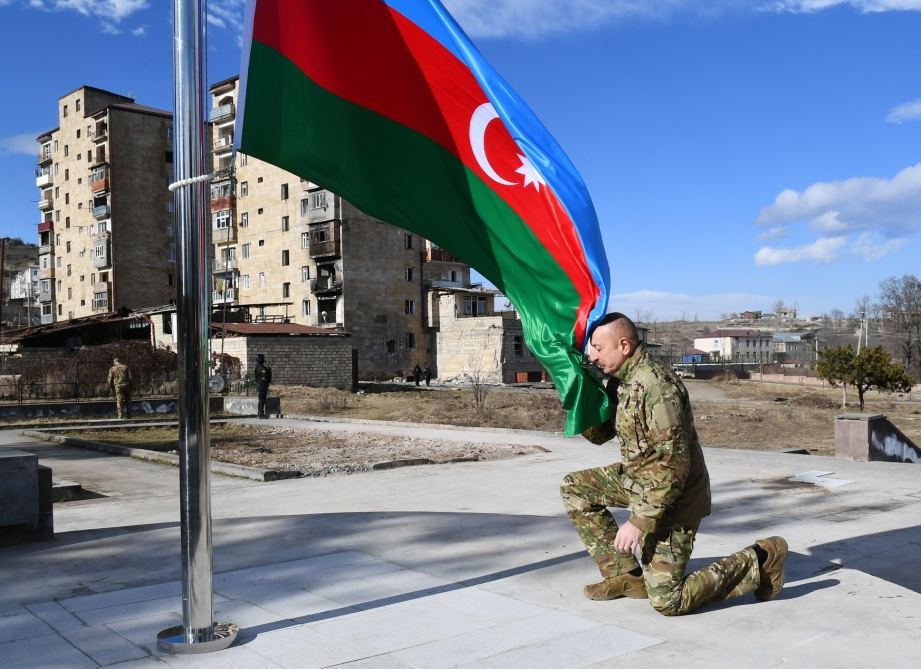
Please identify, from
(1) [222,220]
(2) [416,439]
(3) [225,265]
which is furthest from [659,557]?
(3) [225,265]

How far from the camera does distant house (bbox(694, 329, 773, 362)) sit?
138m

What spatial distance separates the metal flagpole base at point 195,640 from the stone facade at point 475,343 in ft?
186

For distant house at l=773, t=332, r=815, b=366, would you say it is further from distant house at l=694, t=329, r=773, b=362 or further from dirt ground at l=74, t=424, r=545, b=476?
dirt ground at l=74, t=424, r=545, b=476

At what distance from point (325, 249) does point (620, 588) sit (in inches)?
2378

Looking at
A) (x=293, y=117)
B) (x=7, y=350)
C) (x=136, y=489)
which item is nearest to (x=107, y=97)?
(x=7, y=350)

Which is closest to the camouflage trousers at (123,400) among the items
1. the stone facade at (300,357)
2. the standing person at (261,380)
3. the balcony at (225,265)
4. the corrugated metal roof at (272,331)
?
the standing person at (261,380)

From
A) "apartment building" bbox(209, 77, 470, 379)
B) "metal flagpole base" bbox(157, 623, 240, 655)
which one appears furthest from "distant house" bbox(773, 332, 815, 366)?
"metal flagpole base" bbox(157, 623, 240, 655)

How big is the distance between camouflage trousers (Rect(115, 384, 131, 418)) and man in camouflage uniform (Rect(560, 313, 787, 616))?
21.5 m

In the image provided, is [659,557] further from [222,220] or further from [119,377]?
[222,220]

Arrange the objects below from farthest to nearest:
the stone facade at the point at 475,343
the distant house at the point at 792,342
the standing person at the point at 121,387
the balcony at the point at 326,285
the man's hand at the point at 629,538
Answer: the distant house at the point at 792,342
the stone facade at the point at 475,343
the balcony at the point at 326,285
the standing person at the point at 121,387
the man's hand at the point at 629,538

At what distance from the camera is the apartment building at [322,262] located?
211 ft

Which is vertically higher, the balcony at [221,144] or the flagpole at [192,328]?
the balcony at [221,144]

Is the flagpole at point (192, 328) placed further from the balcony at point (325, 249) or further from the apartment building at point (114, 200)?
the apartment building at point (114, 200)

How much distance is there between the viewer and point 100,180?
248 ft
